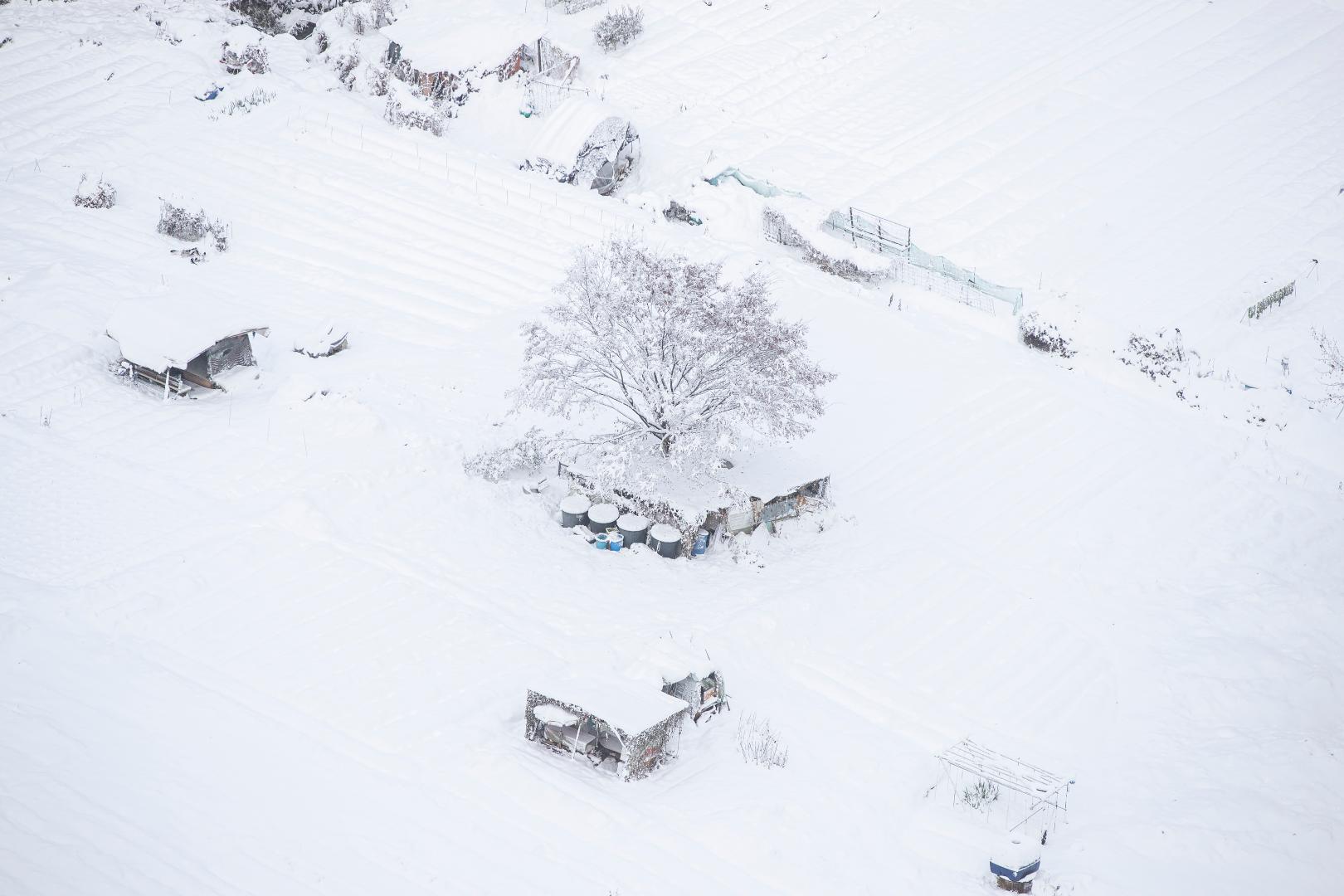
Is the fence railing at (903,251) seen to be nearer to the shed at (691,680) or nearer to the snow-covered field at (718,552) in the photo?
the snow-covered field at (718,552)

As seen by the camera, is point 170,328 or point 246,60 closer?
point 170,328

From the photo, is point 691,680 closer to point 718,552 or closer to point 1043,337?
point 718,552

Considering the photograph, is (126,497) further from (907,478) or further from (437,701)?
(907,478)

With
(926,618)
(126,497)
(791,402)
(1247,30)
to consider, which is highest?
(1247,30)

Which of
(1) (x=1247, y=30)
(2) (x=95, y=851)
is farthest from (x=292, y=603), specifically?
(1) (x=1247, y=30)

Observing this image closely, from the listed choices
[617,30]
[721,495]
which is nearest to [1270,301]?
[721,495]
